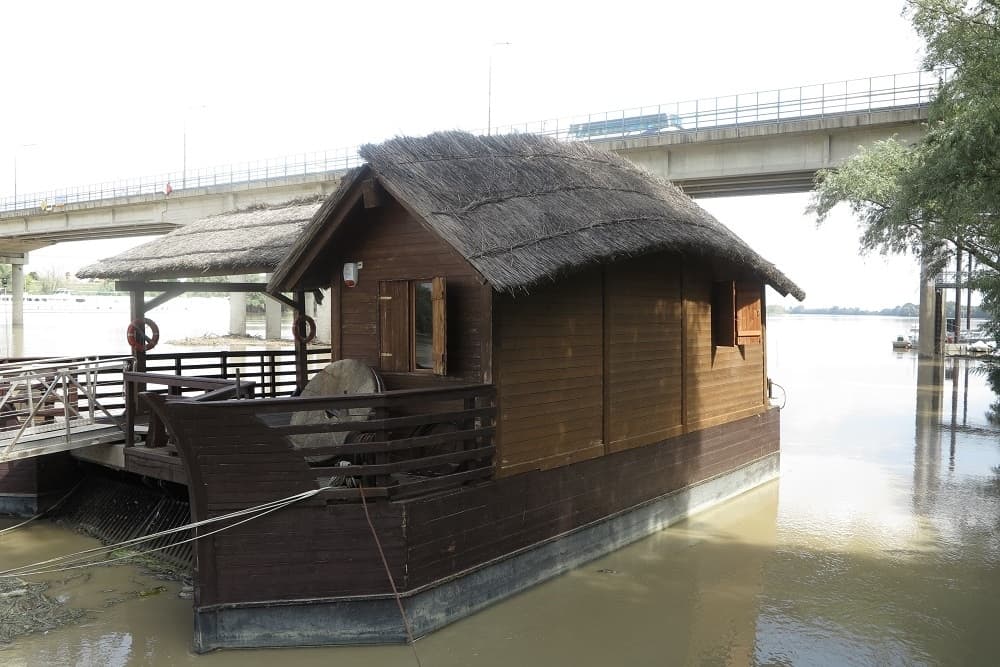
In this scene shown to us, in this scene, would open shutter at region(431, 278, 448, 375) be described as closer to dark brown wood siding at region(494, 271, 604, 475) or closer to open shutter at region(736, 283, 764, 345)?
dark brown wood siding at region(494, 271, 604, 475)

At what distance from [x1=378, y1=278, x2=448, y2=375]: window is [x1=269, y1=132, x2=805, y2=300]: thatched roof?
95cm

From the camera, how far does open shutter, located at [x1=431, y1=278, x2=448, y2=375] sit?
7938 millimetres

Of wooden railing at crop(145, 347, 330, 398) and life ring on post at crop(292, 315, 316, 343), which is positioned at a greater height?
life ring on post at crop(292, 315, 316, 343)

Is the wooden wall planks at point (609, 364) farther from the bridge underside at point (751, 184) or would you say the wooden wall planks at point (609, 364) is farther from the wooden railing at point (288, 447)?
the bridge underside at point (751, 184)

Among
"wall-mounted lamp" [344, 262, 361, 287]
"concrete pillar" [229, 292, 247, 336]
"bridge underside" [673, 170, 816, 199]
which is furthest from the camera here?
"concrete pillar" [229, 292, 247, 336]

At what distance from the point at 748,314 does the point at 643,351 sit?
3.09m

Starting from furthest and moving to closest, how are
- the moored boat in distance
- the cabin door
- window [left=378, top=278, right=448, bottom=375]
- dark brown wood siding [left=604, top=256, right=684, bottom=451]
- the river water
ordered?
the moored boat in distance → dark brown wood siding [left=604, top=256, right=684, bottom=451] → the cabin door → window [left=378, top=278, right=448, bottom=375] → the river water

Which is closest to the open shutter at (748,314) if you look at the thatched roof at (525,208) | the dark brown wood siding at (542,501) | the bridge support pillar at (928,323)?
the thatched roof at (525,208)

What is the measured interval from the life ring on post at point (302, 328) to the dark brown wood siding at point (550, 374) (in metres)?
4.31

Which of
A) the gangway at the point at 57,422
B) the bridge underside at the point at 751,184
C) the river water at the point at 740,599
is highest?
the bridge underside at the point at 751,184

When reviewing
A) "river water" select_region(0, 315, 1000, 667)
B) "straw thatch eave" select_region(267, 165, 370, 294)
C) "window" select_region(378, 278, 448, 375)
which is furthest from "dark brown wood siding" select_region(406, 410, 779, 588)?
"straw thatch eave" select_region(267, 165, 370, 294)

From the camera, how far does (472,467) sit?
7.56 m

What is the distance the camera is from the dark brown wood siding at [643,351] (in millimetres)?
9469

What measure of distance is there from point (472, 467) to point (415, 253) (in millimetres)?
2474
